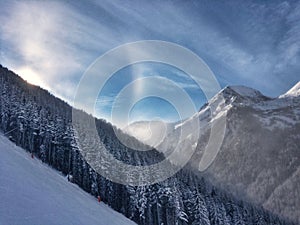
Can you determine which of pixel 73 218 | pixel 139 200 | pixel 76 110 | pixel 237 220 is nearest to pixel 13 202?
pixel 73 218

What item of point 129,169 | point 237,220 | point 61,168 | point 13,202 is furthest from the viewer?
point 237,220

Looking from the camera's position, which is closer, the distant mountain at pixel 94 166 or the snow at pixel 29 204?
the snow at pixel 29 204

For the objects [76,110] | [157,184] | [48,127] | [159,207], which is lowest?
[159,207]

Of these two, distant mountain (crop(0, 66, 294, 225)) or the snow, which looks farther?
distant mountain (crop(0, 66, 294, 225))

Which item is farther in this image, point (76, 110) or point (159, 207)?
point (76, 110)

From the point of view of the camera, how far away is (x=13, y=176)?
24750 mm

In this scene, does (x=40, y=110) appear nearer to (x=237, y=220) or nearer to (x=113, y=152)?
(x=113, y=152)

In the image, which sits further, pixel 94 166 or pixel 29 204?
pixel 94 166

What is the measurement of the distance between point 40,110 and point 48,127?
238 inches

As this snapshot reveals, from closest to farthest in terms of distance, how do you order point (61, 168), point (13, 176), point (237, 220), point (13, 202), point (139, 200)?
point (13, 202)
point (13, 176)
point (139, 200)
point (61, 168)
point (237, 220)

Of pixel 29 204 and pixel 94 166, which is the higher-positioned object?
pixel 94 166

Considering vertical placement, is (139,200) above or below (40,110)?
below

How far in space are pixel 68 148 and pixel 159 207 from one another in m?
21.9

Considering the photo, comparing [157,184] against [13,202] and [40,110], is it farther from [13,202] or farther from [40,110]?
[13,202]
